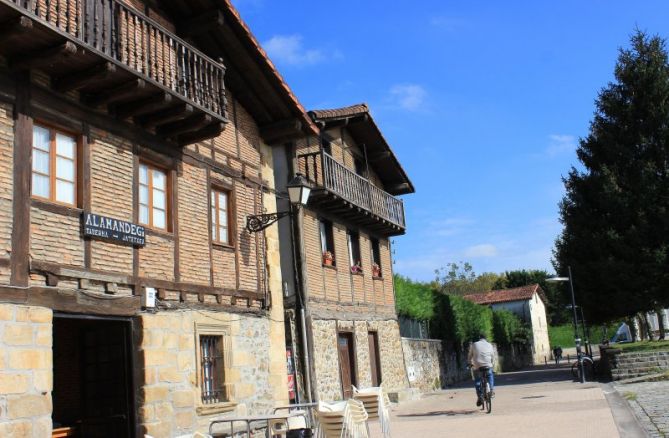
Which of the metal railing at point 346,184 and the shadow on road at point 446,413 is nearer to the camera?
the shadow on road at point 446,413

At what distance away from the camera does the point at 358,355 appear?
18922 mm

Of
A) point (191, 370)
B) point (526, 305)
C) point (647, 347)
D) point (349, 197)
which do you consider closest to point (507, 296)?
point (526, 305)

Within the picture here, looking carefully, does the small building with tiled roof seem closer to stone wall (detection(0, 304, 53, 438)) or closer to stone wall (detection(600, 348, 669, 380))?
stone wall (detection(600, 348, 669, 380))

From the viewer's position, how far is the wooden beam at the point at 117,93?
9594 millimetres

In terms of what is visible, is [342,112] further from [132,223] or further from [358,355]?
[132,223]

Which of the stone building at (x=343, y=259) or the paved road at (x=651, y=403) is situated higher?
the stone building at (x=343, y=259)

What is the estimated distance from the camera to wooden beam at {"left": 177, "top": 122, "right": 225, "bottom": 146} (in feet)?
38.1

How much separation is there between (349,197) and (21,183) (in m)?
11.5

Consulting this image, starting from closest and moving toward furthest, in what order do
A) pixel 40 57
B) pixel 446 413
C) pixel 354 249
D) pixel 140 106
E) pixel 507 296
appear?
pixel 40 57
pixel 140 106
pixel 446 413
pixel 354 249
pixel 507 296

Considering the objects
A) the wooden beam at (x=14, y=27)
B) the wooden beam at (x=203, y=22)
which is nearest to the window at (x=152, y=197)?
the wooden beam at (x=203, y=22)

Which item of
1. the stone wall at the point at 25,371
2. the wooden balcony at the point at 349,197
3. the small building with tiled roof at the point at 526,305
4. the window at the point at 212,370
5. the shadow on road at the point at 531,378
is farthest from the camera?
the small building with tiled roof at the point at 526,305

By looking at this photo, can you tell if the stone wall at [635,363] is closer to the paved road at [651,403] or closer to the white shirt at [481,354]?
the paved road at [651,403]

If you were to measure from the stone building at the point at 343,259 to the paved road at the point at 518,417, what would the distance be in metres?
1.89

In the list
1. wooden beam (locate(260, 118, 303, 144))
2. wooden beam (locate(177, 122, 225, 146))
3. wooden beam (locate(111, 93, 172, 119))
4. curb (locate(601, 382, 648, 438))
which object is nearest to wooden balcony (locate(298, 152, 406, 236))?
wooden beam (locate(260, 118, 303, 144))
